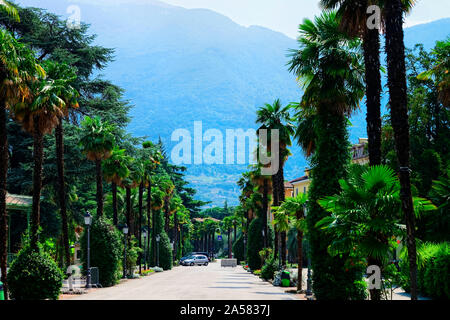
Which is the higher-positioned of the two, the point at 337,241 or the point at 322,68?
the point at 322,68

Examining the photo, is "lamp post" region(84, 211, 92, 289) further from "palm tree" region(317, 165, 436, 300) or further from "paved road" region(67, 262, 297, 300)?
"palm tree" region(317, 165, 436, 300)

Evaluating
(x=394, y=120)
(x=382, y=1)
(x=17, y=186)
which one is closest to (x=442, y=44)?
(x=382, y=1)

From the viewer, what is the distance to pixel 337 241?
13.9m

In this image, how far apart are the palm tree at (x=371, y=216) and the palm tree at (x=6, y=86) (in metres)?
12.5

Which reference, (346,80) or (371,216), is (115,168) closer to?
(346,80)

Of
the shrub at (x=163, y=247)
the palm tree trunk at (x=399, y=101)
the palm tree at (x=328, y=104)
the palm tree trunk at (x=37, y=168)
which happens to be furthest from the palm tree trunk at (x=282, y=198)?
the shrub at (x=163, y=247)

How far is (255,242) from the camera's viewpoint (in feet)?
170

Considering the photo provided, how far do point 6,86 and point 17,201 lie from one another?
2008 centimetres

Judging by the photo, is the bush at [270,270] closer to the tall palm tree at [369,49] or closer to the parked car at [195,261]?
the tall palm tree at [369,49]

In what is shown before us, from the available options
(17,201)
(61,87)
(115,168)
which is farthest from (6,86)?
(17,201)

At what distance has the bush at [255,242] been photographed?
51.7 metres
